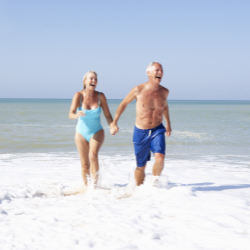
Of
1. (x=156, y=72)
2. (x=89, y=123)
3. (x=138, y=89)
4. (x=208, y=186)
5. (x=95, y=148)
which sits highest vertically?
(x=156, y=72)

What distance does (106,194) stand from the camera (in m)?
4.57

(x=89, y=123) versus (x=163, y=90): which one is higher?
(x=163, y=90)

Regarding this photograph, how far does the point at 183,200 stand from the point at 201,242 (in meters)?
1.35

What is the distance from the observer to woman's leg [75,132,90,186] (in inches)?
179

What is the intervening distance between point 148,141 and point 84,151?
952 mm

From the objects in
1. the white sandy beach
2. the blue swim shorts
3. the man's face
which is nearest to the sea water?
the white sandy beach

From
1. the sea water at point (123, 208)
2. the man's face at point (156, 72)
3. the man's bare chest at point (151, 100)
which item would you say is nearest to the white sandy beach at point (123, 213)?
the sea water at point (123, 208)

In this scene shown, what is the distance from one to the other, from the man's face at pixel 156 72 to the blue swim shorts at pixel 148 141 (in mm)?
678

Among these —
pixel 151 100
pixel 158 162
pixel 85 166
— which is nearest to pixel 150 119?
pixel 151 100

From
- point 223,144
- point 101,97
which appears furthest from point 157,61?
point 223,144

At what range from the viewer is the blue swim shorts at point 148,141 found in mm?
4445

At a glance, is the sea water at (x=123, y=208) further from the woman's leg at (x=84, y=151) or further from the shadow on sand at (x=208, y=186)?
the woman's leg at (x=84, y=151)

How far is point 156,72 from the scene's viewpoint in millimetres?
4332

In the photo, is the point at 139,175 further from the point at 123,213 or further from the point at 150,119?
the point at 123,213
